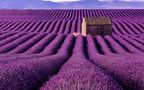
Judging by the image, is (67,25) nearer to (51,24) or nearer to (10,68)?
(51,24)

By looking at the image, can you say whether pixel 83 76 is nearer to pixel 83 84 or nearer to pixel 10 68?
pixel 83 84

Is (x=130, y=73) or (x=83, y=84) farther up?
(x=83, y=84)

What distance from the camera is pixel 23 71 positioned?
8234 millimetres

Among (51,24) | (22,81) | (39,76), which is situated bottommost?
(51,24)

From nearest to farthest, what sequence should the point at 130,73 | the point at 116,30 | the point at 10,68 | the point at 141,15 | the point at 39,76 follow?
the point at 10,68 < the point at 130,73 < the point at 39,76 < the point at 116,30 < the point at 141,15

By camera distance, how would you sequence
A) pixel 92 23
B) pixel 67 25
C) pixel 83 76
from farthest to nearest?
pixel 67 25
pixel 92 23
pixel 83 76

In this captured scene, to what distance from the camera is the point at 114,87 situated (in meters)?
7.03

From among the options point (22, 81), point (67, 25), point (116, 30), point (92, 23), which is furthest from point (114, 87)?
point (67, 25)

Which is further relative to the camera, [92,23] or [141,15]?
[141,15]

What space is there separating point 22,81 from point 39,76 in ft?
5.16

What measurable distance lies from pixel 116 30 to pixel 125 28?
1948 mm

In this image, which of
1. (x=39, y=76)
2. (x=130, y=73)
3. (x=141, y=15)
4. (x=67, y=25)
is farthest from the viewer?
(x=141, y=15)

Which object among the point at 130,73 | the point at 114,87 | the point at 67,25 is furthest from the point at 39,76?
the point at 67,25

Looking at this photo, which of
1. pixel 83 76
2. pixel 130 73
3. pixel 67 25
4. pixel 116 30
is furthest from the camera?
pixel 67 25
